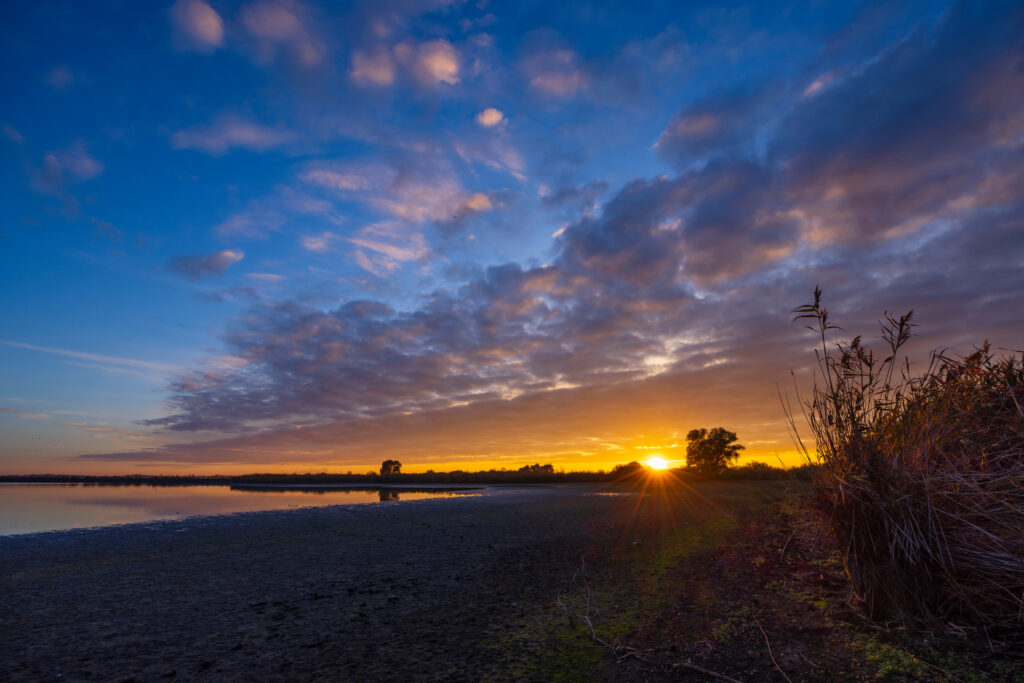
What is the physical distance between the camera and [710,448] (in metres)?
43.8

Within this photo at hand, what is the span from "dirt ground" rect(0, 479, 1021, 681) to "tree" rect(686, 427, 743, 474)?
33837mm

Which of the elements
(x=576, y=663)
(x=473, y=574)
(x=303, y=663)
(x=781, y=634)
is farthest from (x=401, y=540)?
(x=781, y=634)

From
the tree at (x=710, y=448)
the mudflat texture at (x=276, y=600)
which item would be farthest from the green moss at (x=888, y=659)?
the tree at (x=710, y=448)

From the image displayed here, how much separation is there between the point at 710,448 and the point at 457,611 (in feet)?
140

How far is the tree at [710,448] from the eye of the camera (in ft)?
139

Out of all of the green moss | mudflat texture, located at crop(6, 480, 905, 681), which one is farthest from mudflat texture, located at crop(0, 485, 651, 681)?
the green moss

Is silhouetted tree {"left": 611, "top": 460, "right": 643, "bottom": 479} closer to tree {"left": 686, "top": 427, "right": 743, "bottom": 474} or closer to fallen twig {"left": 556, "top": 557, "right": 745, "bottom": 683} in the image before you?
tree {"left": 686, "top": 427, "right": 743, "bottom": 474}

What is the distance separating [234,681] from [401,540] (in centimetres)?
744

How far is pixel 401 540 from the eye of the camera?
11.3 m

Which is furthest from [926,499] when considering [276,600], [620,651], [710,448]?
[710,448]

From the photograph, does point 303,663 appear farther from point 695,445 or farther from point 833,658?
point 695,445

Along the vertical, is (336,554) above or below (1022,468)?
below

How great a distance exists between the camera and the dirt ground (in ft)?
13.6

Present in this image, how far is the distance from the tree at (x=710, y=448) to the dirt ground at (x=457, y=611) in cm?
3384
